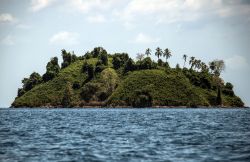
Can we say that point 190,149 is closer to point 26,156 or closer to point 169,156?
point 169,156

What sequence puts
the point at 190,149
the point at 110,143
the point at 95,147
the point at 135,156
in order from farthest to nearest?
the point at 110,143, the point at 95,147, the point at 190,149, the point at 135,156

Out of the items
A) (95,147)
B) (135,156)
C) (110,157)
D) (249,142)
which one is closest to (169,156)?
(135,156)

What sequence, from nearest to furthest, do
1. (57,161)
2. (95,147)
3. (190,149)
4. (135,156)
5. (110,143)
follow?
1. (57,161)
2. (135,156)
3. (190,149)
4. (95,147)
5. (110,143)

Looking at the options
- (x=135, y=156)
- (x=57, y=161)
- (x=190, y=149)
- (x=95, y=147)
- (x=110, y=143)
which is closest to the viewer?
(x=57, y=161)

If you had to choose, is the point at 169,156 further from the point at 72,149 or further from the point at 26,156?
the point at 26,156

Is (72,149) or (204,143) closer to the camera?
(72,149)

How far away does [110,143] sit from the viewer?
116 feet

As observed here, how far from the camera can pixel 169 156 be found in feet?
89.7

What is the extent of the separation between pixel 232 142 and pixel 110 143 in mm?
11634

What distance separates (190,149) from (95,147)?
8.38 metres

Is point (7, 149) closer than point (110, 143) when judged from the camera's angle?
Yes

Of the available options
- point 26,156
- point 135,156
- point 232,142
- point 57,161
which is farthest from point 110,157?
point 232,142

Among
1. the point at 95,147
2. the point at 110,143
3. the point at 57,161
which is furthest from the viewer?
the point at 110,143

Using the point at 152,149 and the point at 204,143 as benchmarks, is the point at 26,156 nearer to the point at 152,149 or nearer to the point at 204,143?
the point at 152,149
